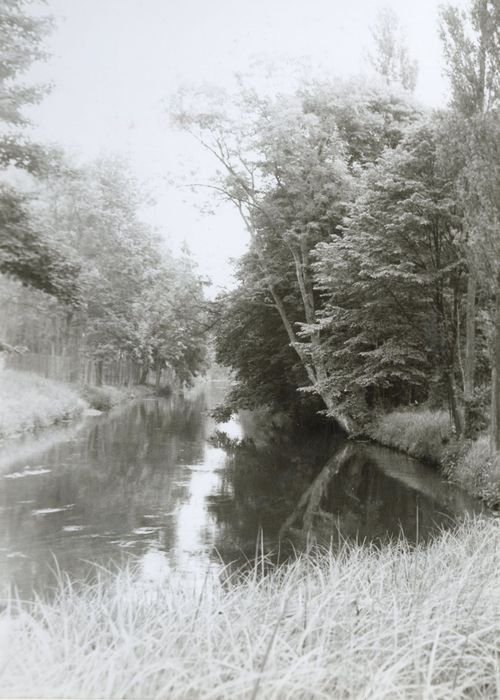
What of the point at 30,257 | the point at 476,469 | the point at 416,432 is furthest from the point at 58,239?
the point at 416,432

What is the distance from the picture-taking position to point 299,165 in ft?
47.5

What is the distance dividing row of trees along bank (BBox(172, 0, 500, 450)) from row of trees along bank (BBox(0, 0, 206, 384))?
191cm

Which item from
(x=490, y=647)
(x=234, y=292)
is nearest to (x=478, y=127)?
(x=490, y=647)

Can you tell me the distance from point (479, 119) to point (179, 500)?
5.83 m

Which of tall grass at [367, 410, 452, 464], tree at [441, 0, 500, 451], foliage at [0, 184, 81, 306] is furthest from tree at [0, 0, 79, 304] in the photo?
tall grass at [367, 410, 452, 464]

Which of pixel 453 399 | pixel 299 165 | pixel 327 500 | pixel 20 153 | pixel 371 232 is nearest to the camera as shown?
pixel 20 153

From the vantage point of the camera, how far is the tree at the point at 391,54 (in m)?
6.14

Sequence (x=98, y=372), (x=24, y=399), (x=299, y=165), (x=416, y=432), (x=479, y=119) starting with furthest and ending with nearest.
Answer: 1. (x=299, y=165)
2. (x=416, y=432)
3. (x=98, y=372)
4. (x=479, y=119)
5. (x=24, y=399)

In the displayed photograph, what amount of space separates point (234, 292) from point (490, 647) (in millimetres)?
14357

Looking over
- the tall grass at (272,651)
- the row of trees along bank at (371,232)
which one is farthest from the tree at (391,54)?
the tall grass at (272,651)

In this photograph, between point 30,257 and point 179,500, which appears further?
point 179,500

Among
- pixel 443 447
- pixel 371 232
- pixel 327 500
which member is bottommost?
pixel 327 500

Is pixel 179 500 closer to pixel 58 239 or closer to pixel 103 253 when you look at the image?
pixel 103 253

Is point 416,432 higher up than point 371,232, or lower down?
lower down
